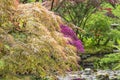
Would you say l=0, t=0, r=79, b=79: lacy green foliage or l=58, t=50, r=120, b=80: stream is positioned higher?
l=0, t=0, r=79, b=79: lacy green foliage

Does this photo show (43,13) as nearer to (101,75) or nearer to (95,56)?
(101,75)

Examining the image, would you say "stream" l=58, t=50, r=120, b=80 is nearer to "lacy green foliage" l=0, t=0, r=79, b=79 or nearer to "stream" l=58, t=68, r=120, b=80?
"stream" l=58, t=68, r=120, b=80

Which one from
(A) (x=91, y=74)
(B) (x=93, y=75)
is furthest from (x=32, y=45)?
(A) (x=91, y=74)

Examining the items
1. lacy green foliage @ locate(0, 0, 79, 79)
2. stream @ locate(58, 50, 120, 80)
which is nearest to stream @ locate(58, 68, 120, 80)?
stream @ locate(58, 50, 120, 80)

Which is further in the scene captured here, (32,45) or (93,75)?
(93,75)

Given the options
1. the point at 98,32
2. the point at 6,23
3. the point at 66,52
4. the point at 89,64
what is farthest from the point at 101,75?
the point at 6,23

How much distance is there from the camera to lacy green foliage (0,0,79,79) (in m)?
4.82

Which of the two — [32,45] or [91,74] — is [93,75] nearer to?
[91,74]

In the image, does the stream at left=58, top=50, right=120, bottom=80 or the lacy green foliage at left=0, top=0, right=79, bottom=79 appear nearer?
the lacy green foliage at left=0, top=0, right=79, bottom=79

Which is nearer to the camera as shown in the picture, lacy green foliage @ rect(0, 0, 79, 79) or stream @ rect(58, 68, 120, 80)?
lacy green foliage @ rect(0, 0, 79, 79)

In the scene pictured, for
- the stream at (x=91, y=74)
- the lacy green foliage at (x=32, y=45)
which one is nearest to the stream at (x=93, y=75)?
the stream at (x=91, y=74)

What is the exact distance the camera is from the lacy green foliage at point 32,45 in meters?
4.82

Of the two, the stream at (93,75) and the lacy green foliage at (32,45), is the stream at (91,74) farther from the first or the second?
the lacy green foliage at (32,45)

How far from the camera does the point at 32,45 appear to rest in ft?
16.0
